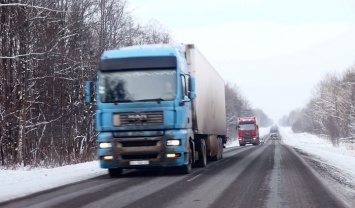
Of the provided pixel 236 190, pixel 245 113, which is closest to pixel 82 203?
pixel 236 190

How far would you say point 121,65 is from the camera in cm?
1474

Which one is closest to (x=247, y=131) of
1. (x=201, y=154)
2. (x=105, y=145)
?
(x=201, y=154)

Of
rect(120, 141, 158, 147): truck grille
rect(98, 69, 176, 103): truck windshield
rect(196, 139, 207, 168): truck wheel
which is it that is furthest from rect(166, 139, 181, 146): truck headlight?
rect(196, 139, 207, 168): truck wheel

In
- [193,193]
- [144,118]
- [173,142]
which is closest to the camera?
[193,193]

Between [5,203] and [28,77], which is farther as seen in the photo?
[28,77]

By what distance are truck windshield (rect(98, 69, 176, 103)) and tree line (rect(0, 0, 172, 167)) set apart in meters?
3.78

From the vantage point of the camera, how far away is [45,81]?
24.7 meters

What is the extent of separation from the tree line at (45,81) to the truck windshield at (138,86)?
378 cm

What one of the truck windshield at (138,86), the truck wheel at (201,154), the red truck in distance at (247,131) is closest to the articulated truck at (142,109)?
the truck windshield at (138,86)

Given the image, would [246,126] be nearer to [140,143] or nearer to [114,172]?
[114,172]

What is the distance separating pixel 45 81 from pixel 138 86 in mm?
11550

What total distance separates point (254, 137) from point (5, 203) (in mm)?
48108

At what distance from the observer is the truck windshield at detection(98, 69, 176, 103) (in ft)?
47.2

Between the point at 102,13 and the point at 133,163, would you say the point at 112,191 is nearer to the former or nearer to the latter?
the point at 133,163
